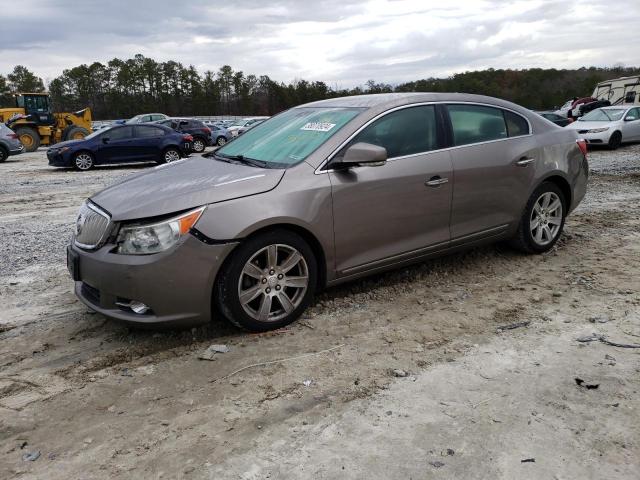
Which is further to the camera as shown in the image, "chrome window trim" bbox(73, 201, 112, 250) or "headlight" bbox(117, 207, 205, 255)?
"chrome window trim" bbox(73, 201, 112, 250)

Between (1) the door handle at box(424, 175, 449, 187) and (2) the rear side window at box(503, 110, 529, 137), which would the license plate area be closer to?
(1) the door handle at box(424, 175, 449, 187)

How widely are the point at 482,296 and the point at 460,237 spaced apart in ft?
1.85

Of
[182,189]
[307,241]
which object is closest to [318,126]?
[307,241]

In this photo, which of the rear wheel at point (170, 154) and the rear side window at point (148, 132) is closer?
the rear side window at point (148, 132)

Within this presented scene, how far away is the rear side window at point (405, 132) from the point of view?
13.8 feet

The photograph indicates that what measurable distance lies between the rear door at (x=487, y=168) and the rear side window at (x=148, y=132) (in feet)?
46.1

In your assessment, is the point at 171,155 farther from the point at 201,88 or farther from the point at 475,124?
the point at 201,88

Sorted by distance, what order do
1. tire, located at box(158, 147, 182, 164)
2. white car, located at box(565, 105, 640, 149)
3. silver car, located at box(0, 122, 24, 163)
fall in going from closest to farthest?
white car, located at box(565, 105, 640, 149) < tire, located at box(158, 147, 182, 164) < silver car, located at box(0, 122, 24, 163)

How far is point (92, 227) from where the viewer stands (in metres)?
3.68

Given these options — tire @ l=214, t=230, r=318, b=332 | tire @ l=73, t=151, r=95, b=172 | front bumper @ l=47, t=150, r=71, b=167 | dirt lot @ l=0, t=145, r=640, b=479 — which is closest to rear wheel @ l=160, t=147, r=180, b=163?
tire @ l=73, t=151, r=95, b=172

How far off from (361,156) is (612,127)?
16136 millimetres

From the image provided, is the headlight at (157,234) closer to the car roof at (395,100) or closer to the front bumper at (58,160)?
the car roof at (395,100)

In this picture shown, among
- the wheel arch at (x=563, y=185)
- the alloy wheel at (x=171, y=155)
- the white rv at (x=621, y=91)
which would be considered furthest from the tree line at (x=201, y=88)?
the wheel arch at (x=563, y=185)

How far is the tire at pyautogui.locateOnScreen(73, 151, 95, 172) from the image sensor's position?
1614cm
